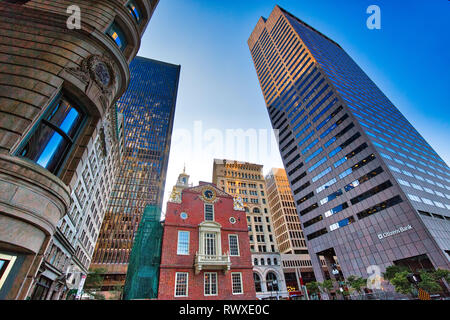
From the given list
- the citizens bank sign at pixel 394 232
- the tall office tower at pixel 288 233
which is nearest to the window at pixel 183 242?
the citizens bank sign at pixel 394 232

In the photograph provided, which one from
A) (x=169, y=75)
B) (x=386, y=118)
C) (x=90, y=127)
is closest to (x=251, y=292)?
(x=90, y=127)

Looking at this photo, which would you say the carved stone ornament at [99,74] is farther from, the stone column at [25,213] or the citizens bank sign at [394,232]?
the citizens bank sign at [394,232]

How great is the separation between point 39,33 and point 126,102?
139 meters

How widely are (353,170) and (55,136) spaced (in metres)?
58.0

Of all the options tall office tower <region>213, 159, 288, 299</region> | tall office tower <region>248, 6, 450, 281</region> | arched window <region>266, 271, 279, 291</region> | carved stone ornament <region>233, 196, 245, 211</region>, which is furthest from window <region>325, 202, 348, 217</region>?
carved stone ornament <region>233, 196, 245, 211</region>

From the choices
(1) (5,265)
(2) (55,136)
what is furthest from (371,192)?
(1) (5,265)

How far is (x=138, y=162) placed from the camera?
11331cm

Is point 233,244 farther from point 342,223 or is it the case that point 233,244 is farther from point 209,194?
point 342,223

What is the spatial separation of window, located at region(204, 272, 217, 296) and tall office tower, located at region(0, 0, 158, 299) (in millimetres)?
21447

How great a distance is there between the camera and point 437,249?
120ft

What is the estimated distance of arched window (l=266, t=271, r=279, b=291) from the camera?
60094 mm

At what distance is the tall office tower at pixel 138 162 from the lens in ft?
267

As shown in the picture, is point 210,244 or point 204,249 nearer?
point 204,249
